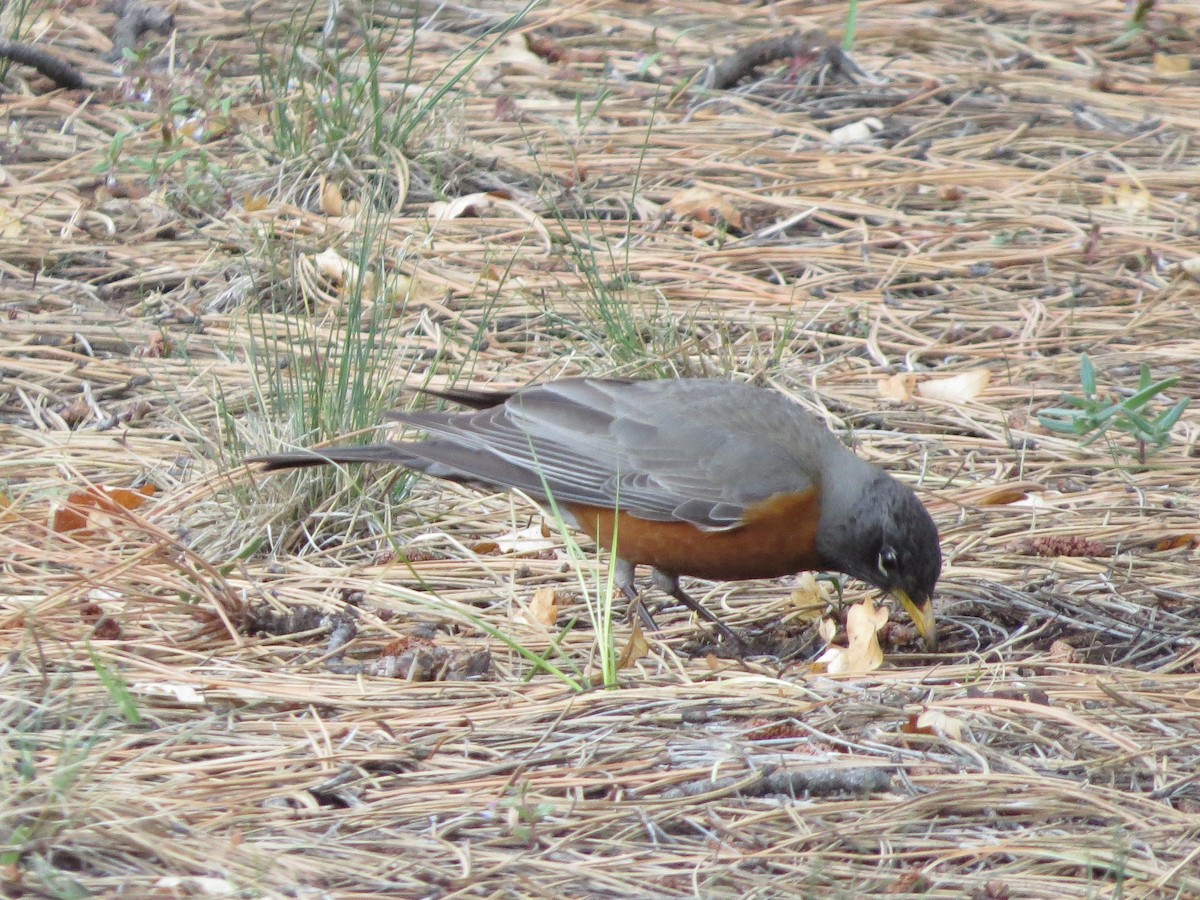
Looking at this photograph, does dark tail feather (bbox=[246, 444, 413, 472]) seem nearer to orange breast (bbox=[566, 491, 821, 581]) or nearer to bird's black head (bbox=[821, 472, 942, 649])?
orange breast (bbox=[566, 491, 821, 581])

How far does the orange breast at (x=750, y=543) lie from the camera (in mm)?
4016

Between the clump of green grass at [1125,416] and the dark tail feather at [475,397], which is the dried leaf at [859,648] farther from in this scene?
the dark tail feather at [475,397]

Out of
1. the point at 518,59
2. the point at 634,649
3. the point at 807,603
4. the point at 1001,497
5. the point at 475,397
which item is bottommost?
the point at 807,603

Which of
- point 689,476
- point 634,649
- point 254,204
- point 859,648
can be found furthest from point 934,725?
point 254,204

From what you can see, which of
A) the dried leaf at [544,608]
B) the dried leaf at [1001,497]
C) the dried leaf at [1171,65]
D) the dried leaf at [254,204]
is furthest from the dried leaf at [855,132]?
the dried leaf at [544,608]

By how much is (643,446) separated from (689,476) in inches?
7.8

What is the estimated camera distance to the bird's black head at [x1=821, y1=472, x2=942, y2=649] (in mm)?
3787

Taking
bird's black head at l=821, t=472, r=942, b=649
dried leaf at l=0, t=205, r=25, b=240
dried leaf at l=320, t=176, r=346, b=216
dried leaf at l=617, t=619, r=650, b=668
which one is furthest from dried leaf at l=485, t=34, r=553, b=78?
dried leaf at l=617, t=619, r=650, b=668

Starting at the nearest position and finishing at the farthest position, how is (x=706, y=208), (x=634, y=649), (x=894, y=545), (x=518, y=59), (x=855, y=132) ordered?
1. (x=634, y=649)
2. (x=894, y=545)
3. (x=706, y=208)
4. (x=855, y=132)
5. (x=518, y=59)

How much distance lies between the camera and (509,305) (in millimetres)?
5590

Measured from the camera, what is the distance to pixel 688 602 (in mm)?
4129

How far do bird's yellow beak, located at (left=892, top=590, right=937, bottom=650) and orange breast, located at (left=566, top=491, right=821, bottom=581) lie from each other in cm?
32

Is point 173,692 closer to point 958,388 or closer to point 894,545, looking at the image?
point 894,545

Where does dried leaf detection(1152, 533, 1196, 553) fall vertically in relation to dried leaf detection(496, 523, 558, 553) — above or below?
above
